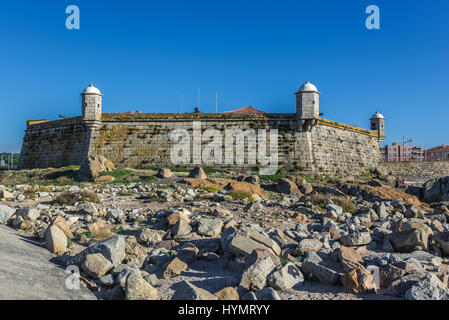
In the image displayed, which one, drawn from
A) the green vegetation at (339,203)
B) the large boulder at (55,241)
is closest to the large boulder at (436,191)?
the green vegetation at (339,203)

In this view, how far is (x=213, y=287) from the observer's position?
4.26 meters

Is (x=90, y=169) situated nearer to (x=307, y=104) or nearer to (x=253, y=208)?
(x=253, y=208)

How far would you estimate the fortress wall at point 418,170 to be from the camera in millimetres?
32844

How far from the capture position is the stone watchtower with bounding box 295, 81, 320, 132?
21406mm

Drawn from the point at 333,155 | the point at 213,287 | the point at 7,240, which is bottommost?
the point at 213,287

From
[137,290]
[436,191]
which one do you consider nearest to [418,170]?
[436,191]

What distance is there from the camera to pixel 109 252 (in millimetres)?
4781

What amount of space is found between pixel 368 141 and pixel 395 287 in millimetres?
27826

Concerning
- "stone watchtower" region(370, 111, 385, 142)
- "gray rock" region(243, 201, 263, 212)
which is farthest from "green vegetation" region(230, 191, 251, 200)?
"stone watchtower" region(370, 111, 385, 142)

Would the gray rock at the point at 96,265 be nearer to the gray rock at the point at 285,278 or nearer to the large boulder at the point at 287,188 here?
the gray rock at the point at 285,278

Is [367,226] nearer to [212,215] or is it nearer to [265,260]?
[212,215]

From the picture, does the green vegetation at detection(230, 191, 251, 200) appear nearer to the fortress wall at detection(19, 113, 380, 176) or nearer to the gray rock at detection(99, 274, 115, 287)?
the gray rock at detection(99, 274, 115, 287)

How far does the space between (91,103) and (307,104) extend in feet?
46.9
